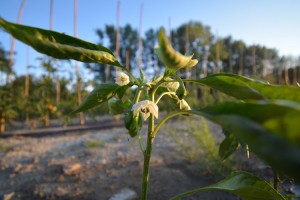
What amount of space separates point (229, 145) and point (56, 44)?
541mm

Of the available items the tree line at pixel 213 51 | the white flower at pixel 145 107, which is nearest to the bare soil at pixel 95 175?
the white flower at pixel 145 107

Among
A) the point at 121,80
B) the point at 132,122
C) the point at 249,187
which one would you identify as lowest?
the point at 249,187

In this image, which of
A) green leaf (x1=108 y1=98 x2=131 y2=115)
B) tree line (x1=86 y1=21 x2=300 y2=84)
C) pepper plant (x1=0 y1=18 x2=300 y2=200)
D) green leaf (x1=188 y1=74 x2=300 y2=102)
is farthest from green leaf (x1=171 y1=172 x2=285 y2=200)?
tree line (x1=86 y1=21 x2=300 y2=84)

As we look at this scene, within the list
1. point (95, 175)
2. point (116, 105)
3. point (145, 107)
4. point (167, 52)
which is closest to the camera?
point (167, 52)

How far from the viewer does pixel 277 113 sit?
0.26 meters

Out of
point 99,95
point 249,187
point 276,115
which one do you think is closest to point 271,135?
point 276,115

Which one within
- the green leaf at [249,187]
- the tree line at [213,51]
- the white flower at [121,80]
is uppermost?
the tree line at [213,51]

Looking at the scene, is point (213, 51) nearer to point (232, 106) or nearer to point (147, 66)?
point (147, 66)

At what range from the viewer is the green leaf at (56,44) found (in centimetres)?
43

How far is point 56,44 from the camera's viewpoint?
0.47 meters

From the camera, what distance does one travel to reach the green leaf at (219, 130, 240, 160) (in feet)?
2.28

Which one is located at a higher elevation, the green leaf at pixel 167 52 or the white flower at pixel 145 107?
the green leaf at pixel 167 52

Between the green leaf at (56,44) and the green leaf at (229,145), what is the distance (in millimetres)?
396

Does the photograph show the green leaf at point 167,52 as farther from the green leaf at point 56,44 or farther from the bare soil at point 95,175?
the bare soil at point 95,175
